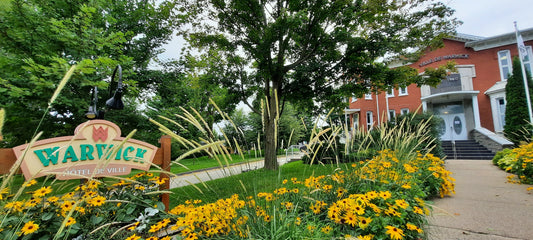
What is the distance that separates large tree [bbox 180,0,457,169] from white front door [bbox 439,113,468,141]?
35.7 ft

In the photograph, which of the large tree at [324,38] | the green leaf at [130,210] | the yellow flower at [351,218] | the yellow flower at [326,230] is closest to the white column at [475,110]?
the large tree at [324,38]

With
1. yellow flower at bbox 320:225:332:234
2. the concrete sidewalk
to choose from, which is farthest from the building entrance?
yellow flower at bbox 320:225:332:234

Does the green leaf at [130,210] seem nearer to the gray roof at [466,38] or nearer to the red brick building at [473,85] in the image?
the red brick building at [473,85]

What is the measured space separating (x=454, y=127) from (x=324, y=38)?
47.2 ft

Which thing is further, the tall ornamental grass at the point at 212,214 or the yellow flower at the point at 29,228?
the tall ornamental grass at the point at 212,214

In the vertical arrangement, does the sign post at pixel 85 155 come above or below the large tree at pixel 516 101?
below

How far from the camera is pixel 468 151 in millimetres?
12305

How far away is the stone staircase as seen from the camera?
11.4 metres

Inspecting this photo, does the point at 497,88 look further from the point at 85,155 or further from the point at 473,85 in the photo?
the point at 85,155

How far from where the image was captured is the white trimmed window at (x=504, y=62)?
13266 millimetres

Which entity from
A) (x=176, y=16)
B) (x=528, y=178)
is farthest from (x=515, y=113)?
(x=176, y=16)

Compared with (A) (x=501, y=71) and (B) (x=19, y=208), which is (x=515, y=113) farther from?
(B) (x=19, y=208)

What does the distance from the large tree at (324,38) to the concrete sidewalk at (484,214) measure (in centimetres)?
402

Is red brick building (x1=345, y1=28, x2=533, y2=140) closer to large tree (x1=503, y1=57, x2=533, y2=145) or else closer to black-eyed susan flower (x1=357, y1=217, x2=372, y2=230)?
large tree (x1=503, y1=57, x2=533, y2=145)
